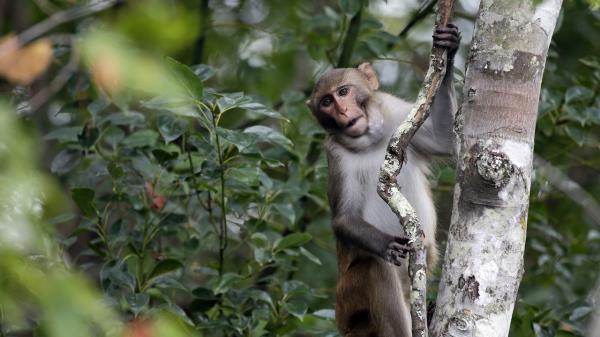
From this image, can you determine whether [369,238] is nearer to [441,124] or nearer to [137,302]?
[441,124]

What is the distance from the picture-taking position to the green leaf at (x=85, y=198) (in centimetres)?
609

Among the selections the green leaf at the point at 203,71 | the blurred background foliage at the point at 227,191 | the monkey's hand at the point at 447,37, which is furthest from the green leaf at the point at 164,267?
the monkey's hand at the point at 447,37

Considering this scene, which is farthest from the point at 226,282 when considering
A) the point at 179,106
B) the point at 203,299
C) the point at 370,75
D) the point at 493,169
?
the point at 493,169

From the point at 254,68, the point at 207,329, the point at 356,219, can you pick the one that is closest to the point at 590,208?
the point at 356,219

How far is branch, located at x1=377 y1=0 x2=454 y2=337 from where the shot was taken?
13.3ft

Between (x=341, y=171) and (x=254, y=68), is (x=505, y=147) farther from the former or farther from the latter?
(x=254, y=68)

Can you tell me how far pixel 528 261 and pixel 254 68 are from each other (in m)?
3.30

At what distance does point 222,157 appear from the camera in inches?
233

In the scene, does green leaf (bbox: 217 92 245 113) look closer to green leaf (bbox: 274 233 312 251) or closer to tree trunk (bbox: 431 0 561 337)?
green leaf (bbox: 274 233 312 251)

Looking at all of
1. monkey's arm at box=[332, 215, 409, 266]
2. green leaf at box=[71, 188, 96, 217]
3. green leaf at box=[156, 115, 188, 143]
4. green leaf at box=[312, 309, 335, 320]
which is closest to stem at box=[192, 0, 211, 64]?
green leaf at box=[156, 115, 188, 143]

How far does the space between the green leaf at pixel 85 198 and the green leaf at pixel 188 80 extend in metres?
1.39

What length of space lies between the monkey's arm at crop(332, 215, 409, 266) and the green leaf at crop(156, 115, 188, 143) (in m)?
1.24

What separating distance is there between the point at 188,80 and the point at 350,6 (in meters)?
2.64

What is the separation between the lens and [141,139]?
21.2ft
